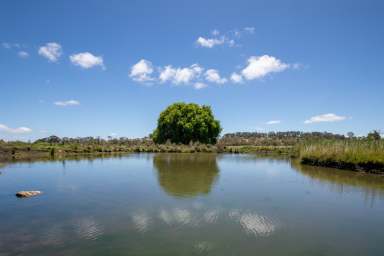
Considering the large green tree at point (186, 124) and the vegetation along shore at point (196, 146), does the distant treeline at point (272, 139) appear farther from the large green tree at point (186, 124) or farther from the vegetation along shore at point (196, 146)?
the large green tree at point (186, 124)

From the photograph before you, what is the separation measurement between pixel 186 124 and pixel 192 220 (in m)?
37.7

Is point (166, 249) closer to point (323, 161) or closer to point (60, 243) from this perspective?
point (60, 243)

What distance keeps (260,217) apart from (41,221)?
521cm

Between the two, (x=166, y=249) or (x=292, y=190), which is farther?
(x=292, y=190)

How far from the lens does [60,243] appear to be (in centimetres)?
541

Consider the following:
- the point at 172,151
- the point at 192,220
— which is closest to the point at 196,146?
the point at 172,151

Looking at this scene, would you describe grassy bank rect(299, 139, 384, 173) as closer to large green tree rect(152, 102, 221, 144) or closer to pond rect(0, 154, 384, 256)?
pond rect(0, 154, 384, 256)

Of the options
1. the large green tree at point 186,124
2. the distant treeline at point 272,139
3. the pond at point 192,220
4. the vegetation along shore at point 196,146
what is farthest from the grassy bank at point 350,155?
the large green tree at point 186,124

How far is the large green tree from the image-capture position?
45594 millimetres

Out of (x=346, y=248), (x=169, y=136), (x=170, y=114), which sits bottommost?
(x=346, y=248)

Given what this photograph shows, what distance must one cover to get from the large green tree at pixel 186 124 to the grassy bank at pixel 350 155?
2429 cm

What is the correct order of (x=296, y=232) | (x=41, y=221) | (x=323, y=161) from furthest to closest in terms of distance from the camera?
(x=323, y=161) < (x=41, y=221) < (x=296, y=232)

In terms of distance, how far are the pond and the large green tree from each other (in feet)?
111

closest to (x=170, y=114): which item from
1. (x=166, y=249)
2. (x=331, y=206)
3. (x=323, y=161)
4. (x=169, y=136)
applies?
(x=169, y=136)
